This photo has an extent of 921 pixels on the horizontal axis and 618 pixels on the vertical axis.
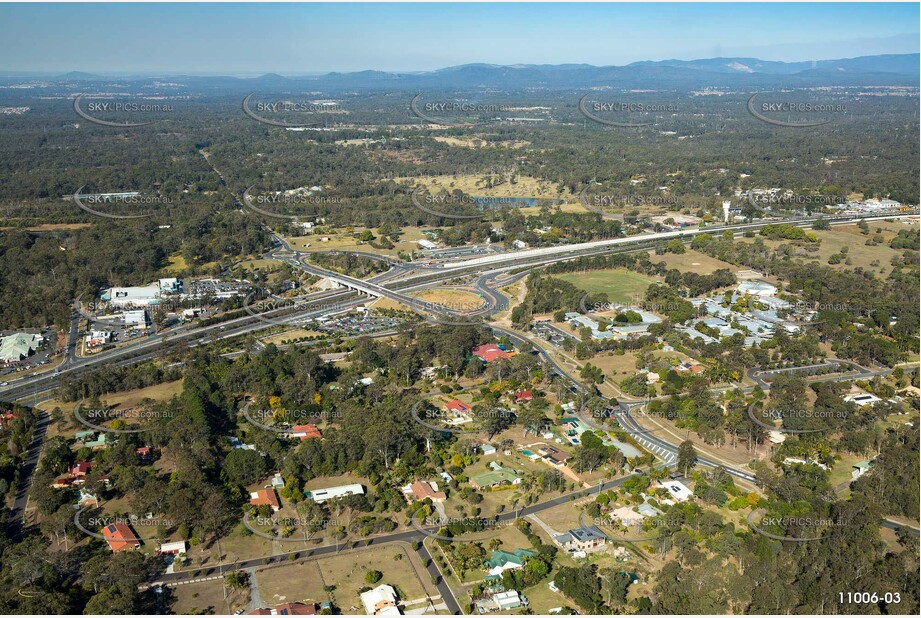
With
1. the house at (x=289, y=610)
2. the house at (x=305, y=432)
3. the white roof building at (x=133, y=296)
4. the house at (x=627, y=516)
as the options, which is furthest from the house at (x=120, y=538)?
the white roof building at (x=133, y=296)

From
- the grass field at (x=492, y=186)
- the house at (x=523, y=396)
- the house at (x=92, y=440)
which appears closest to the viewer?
the house at (x=92, y=440)

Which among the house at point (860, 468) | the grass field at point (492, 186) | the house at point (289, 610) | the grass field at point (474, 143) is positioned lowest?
the house at point (860, 468)

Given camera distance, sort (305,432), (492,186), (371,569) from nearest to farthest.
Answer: (371,569)
(305,432)
(492,186)

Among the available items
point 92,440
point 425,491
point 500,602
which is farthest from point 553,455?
point 92,440

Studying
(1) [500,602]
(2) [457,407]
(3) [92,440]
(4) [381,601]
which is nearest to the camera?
(4) [381,601]

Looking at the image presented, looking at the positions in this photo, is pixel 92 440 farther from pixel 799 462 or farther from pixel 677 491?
pixel 799 462

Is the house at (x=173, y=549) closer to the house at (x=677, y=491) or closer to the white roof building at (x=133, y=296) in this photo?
the house at (x=677, y=491)

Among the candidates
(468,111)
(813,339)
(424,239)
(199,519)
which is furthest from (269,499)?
(468,111)
